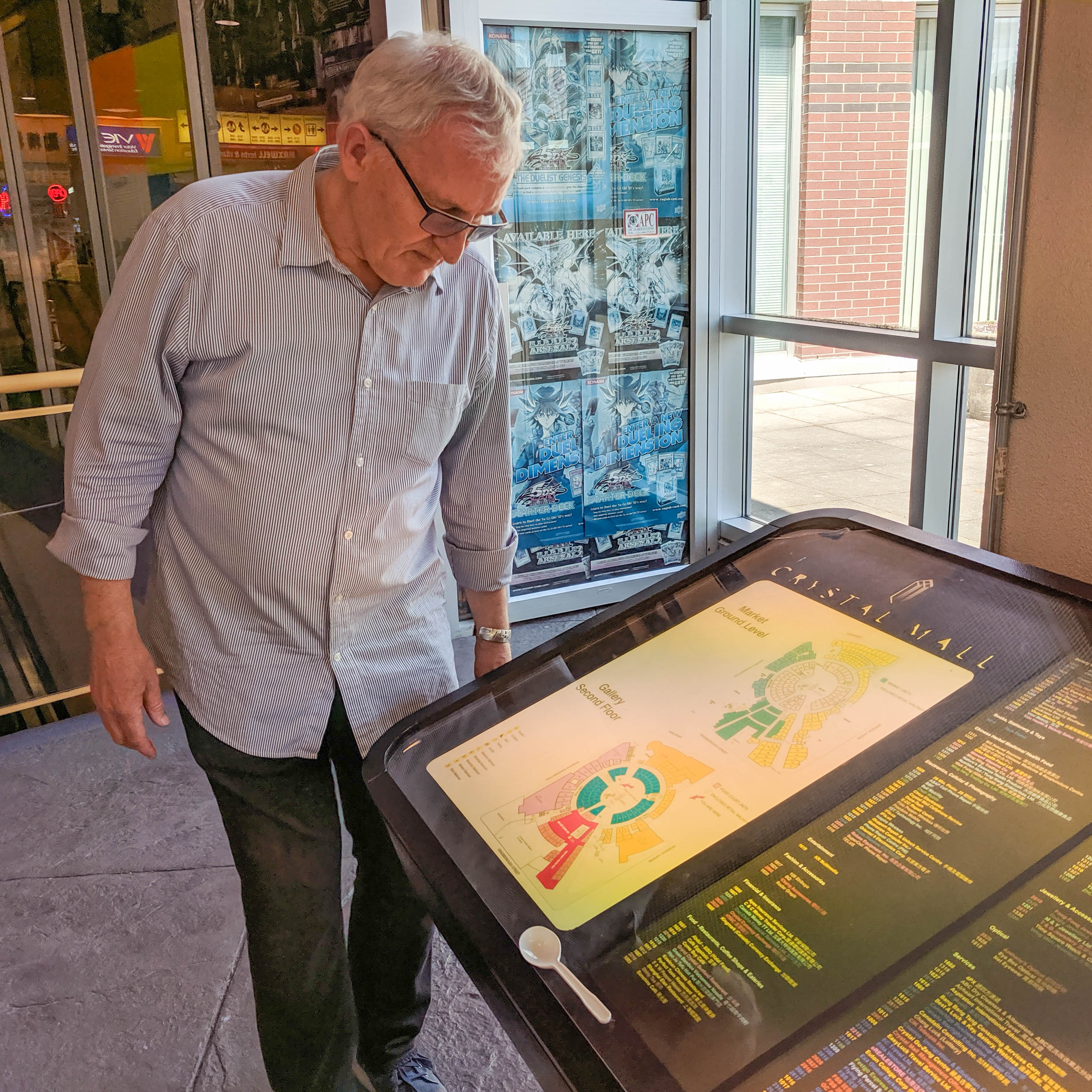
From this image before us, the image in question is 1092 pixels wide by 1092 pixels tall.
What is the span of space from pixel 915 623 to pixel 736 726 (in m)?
0.24

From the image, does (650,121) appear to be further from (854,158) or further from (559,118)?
(854,158)

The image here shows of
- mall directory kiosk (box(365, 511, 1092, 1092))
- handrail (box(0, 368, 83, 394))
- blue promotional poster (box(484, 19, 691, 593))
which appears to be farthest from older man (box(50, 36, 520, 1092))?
blue promotional poster (box(484, 19, 691, 593))

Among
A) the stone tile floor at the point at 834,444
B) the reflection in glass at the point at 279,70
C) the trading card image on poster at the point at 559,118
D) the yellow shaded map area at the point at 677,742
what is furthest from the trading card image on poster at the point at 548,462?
the yellow shaded map area at the point at 677,742

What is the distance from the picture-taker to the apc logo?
320 cm

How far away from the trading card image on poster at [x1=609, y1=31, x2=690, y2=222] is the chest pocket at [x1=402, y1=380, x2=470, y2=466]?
241cm

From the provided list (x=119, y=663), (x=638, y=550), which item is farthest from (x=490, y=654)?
(x=638, y=550)

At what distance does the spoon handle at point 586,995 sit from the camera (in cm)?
80

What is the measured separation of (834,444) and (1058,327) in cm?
241

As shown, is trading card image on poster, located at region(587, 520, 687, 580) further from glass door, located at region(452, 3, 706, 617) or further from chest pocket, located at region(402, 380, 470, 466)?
chest pocket, located at region(402, 380, 470, 466)

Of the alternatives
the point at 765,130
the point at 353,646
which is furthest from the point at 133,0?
the point at 353,646

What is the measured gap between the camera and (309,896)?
1.49 m

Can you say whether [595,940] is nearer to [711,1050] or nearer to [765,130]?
[711,1050]

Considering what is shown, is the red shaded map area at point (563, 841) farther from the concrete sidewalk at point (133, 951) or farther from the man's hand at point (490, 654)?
the concrete sidewalk at point (133, 951)

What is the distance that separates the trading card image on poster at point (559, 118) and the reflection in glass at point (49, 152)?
1.35 m
